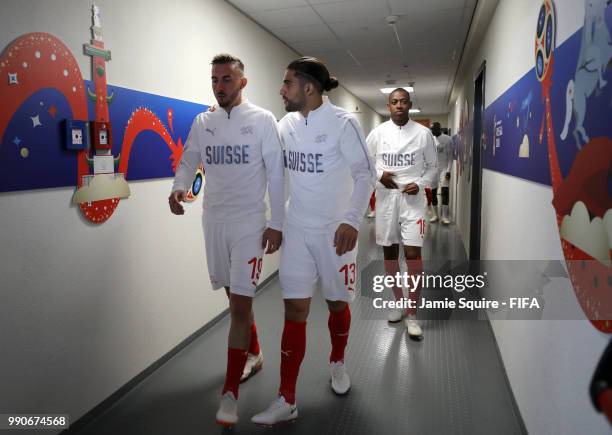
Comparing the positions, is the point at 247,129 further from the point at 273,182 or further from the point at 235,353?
the point at 235,353

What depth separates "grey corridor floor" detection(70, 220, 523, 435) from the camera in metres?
2.04

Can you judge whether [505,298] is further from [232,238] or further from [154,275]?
[154,275]

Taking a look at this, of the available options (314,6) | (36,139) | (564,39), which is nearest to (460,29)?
(314,6)

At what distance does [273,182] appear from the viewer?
2.09 metres

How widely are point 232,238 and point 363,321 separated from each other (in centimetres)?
163

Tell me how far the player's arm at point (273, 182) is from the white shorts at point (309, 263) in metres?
0.07

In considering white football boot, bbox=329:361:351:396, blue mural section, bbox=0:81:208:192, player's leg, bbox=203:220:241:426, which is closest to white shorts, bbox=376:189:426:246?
white football boot, bbox=329:361:351:396

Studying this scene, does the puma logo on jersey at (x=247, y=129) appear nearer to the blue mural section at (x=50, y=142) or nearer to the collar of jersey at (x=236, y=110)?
the collar of jersey at (x=236, y=110)

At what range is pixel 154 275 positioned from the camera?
2639 mm

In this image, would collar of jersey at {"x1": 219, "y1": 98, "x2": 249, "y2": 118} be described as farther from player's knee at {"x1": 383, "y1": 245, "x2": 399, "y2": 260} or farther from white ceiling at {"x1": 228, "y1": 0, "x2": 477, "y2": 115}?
white ceiling at {"x1": 228, "y1": 0, "x2": 477, "y2": 115}

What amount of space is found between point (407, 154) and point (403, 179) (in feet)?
0.62

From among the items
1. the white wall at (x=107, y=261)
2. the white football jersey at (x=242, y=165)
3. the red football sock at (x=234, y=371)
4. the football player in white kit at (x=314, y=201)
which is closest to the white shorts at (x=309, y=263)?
the football player in white kit at (x=314, y=201)

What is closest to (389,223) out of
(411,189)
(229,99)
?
(411,189)

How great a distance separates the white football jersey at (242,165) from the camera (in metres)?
2.10
